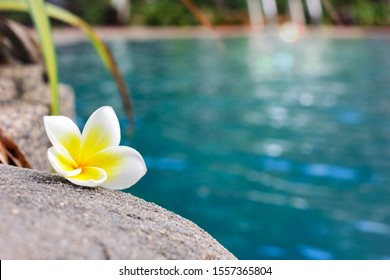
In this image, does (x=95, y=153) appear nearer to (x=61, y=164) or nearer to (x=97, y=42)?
(x=61, y=164)

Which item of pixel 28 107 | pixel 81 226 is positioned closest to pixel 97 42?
pixel 28 107

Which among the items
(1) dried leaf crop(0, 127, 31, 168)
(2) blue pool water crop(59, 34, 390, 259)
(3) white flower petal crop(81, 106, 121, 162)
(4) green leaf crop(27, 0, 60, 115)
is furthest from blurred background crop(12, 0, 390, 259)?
(3) white flower petal crop(81, 106, 121, 162)

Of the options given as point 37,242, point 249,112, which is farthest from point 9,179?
point 249,112

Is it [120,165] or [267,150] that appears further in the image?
[267,150]

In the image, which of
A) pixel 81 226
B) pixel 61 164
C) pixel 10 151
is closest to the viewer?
pixel 81 226

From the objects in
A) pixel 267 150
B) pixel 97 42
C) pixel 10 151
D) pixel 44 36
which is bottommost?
pixel 10 151

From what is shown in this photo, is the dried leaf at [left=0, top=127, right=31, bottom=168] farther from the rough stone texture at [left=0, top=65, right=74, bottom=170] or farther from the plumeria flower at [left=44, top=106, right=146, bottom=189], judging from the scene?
the rough stone texture at [left=0, top=65, right=74, bottom=170]
